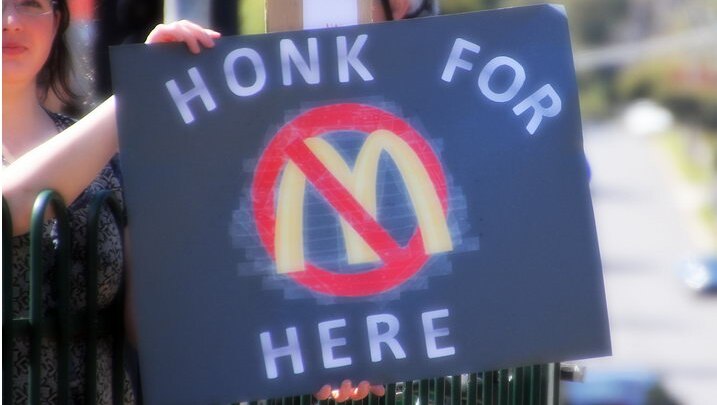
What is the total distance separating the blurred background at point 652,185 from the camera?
3325cm

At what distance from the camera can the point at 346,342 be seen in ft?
10.6

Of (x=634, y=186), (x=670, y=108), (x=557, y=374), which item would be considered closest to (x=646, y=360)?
(x=634, y=186)

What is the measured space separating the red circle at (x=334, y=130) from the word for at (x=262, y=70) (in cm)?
8

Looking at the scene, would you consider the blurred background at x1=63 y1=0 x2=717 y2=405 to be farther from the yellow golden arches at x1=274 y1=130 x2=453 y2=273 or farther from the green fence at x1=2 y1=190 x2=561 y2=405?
the green fence at x1=2 y1=190 x2=561 y2=405

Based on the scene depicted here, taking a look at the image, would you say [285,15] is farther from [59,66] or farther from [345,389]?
[345,389]

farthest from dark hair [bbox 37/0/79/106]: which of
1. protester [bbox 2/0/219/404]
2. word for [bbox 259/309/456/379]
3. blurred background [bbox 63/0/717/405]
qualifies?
blurred background [bbox 63/0/717/405]

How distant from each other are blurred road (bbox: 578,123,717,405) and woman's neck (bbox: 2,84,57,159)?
26191 mm

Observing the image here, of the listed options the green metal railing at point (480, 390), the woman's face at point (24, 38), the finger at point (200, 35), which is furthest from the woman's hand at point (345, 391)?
the woman's face at point (24, 38)

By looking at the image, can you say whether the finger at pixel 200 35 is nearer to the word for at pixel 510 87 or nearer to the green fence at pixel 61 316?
the green fence at pixel 61 316

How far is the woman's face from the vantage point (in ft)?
10.2

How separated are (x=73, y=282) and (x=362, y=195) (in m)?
0.63

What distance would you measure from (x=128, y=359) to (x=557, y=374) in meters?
1.08

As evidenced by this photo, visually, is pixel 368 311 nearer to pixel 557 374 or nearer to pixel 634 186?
pixel 557 374

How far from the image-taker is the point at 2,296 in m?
3.08
